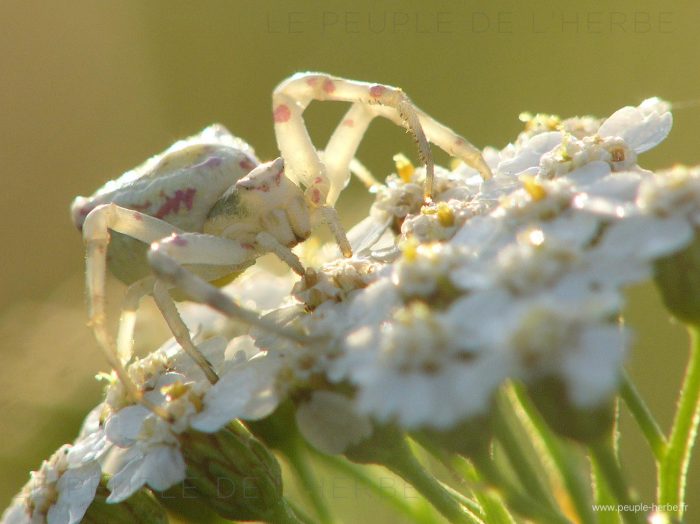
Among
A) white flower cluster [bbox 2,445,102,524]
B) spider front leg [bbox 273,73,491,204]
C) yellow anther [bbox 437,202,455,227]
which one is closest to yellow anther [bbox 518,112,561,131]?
spider front leg [bbox 273,73,491,204]

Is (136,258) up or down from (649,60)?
up

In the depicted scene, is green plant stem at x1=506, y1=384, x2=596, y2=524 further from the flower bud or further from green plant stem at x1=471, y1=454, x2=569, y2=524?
the flower bud

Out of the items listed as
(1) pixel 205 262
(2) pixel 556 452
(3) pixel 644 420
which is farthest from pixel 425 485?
(1) pixel 205 262

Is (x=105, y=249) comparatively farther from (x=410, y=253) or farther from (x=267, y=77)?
(x=267, y=77)

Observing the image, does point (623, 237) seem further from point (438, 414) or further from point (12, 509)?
point (12, 509)

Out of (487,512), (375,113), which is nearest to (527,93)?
(375,113)

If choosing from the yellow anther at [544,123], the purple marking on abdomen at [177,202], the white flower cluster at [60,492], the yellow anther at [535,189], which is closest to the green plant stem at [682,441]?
the yellow anther at [535,189]
